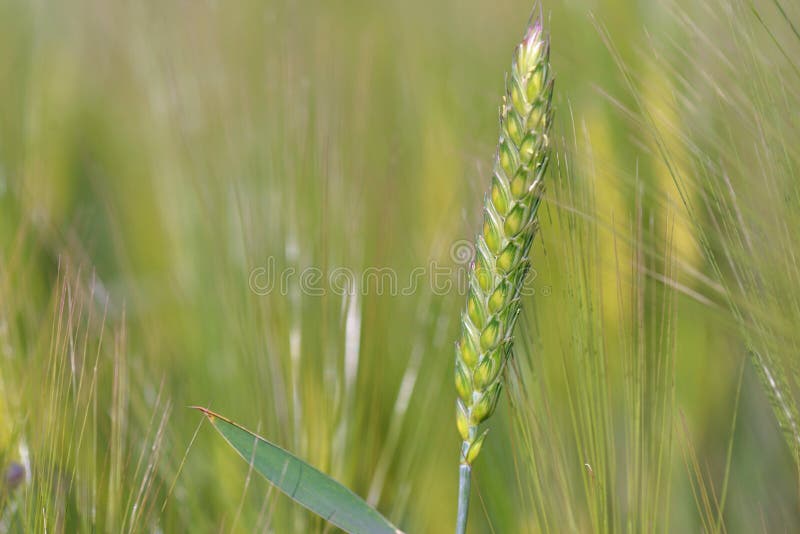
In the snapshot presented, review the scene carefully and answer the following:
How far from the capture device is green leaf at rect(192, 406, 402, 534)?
1.28 ft

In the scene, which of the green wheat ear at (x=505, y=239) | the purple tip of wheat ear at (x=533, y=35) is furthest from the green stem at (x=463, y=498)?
the purple tip of wheat ear at (x=533, y=35)

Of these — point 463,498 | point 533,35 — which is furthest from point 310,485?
point 533,35

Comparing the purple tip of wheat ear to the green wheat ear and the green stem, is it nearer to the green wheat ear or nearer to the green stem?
the green wheat ear

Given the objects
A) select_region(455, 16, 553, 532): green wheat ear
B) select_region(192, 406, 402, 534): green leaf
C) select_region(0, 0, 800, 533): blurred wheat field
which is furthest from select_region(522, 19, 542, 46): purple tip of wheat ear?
select_region(192, 406, 402, 534): green leaf

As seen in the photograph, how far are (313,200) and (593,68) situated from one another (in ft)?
1.00

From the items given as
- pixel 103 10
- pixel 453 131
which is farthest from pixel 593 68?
pixel 103 10

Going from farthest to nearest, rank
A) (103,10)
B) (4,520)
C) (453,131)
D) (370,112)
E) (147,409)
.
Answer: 1. (103,10)
2. (370,112)
3. (453,131)
4. (147,409)
5. (4,520)

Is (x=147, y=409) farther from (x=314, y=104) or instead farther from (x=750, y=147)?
(x=750, y=147)

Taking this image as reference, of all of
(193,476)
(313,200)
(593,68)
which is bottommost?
(193,476)

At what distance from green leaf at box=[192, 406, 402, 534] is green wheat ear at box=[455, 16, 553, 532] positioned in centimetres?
5

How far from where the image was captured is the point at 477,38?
3.20 feet

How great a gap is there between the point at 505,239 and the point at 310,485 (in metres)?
0.16

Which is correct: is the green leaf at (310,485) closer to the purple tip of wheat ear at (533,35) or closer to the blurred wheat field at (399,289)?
the blurred wheat field at (399,289)

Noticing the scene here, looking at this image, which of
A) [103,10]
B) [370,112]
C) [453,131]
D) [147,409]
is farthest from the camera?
[103,10]
